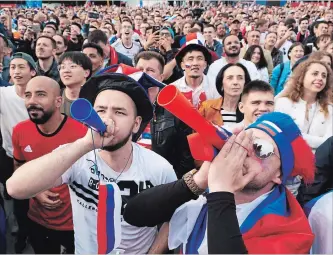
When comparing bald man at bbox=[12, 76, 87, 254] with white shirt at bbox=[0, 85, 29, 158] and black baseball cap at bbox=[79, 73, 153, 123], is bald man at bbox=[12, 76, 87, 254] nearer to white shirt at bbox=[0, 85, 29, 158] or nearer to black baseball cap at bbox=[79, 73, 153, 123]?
white shirt at bbox=[0, 85, 29, 158]

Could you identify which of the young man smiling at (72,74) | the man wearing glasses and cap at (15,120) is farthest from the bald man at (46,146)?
the young man smiling at (72,74)

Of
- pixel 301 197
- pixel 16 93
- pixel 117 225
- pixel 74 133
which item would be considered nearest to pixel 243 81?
pixel 301 197

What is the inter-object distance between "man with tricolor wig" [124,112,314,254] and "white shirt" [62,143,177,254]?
275 mm

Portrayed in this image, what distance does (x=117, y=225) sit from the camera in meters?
1.47

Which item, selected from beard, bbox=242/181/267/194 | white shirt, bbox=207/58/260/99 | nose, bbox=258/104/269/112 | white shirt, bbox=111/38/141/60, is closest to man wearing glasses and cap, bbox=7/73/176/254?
beard, bbox=242/181/267/194

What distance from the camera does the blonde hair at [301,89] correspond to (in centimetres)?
335

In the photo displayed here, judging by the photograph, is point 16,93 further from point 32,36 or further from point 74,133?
point 32,36

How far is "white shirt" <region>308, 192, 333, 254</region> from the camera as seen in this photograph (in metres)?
1.38

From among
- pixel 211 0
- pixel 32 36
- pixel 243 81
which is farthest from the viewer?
pixel 211 0

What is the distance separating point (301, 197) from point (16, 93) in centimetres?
242

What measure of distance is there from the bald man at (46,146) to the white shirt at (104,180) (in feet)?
1.91

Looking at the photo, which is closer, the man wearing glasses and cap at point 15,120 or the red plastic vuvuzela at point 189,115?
the red plastic vuvuzela at point 189,115

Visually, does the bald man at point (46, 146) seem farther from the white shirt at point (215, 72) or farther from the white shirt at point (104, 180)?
the white shirt at point (215, 72)

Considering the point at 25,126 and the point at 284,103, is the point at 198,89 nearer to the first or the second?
the point at 284,103
